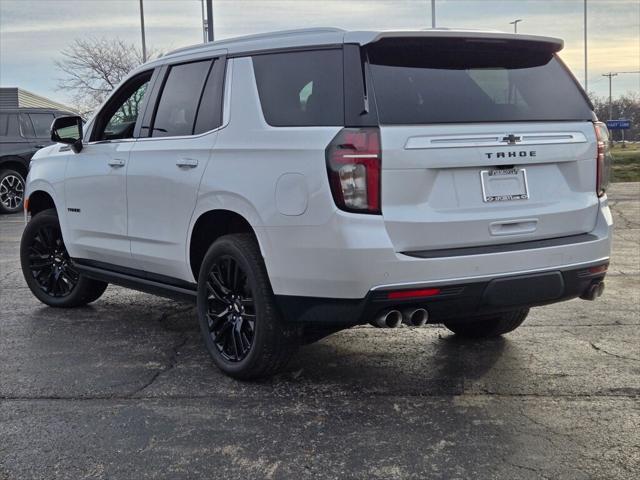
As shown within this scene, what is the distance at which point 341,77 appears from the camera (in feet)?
12.6

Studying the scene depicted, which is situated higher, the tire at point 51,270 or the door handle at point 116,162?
the door handle at point 116,162

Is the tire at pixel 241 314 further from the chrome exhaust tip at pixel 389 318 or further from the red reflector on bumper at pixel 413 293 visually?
the red reflector on bumper at pixel 413 293

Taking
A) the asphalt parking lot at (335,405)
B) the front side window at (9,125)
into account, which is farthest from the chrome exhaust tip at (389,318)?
the front side window at (9,125)

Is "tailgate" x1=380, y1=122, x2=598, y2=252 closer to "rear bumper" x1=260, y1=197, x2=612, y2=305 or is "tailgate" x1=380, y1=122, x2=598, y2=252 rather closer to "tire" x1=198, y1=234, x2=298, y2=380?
"rear bumper" x1=260, y1=197, x2=612, y2=305

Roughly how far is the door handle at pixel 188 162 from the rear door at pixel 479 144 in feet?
4.30

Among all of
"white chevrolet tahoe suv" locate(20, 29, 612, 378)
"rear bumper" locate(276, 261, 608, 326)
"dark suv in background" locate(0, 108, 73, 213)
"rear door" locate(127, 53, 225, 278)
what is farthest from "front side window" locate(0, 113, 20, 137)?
"rear bumper" locate(276, 261, 608, 326)

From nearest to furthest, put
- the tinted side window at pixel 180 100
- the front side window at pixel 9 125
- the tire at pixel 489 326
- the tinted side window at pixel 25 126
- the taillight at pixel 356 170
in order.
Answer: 1. the taillight at pixel 356 170
2. the tinted side window at pixel 180 100
3. the tire at pixel 489 326
4. the front side window at pixel 9 125
5. the tinted side window at pixel 25 126

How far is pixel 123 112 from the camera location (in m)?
5.66

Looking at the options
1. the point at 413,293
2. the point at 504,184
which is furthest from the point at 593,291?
the point at 413,293

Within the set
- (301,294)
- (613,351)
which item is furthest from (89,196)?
(613,351)

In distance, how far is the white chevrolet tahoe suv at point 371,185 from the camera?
12.1ft

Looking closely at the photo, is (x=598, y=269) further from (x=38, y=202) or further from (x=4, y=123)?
(x=4, y=123)

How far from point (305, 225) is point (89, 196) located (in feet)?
8.26

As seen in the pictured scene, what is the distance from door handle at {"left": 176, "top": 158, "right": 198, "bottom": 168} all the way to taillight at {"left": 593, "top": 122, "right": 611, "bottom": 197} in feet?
7.49
